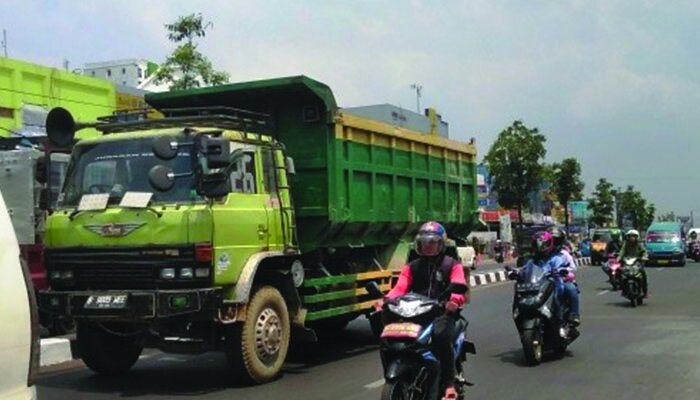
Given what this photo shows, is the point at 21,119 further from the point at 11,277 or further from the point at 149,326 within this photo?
the point at 11,277

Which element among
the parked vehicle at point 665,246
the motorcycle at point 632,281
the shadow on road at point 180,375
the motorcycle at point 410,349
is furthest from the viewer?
the parked vehicle at point 665,246

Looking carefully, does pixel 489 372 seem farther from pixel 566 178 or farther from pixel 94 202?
pixel 566 178

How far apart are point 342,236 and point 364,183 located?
0.73 metres

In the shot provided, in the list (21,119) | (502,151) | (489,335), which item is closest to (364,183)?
(489,335)

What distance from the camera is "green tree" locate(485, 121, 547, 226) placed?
42.8 meters

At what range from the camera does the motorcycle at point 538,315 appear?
29.2ft

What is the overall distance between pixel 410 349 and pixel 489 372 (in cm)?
326

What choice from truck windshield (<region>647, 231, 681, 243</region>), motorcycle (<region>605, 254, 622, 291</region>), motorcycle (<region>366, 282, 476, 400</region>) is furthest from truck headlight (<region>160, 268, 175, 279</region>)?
truck windshield (<region>647, 231, 681, 243</region>)

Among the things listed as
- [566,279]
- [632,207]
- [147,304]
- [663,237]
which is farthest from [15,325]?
[632,207]

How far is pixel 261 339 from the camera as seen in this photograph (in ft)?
26.0

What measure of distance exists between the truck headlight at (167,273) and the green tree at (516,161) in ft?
122

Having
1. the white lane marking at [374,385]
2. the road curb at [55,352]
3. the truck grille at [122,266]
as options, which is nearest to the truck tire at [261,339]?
the truck grille at [122,266]

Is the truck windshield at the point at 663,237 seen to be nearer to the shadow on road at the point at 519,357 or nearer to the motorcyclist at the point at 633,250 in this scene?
the motorcyclist at the point at 633,250

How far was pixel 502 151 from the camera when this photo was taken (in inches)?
1705
